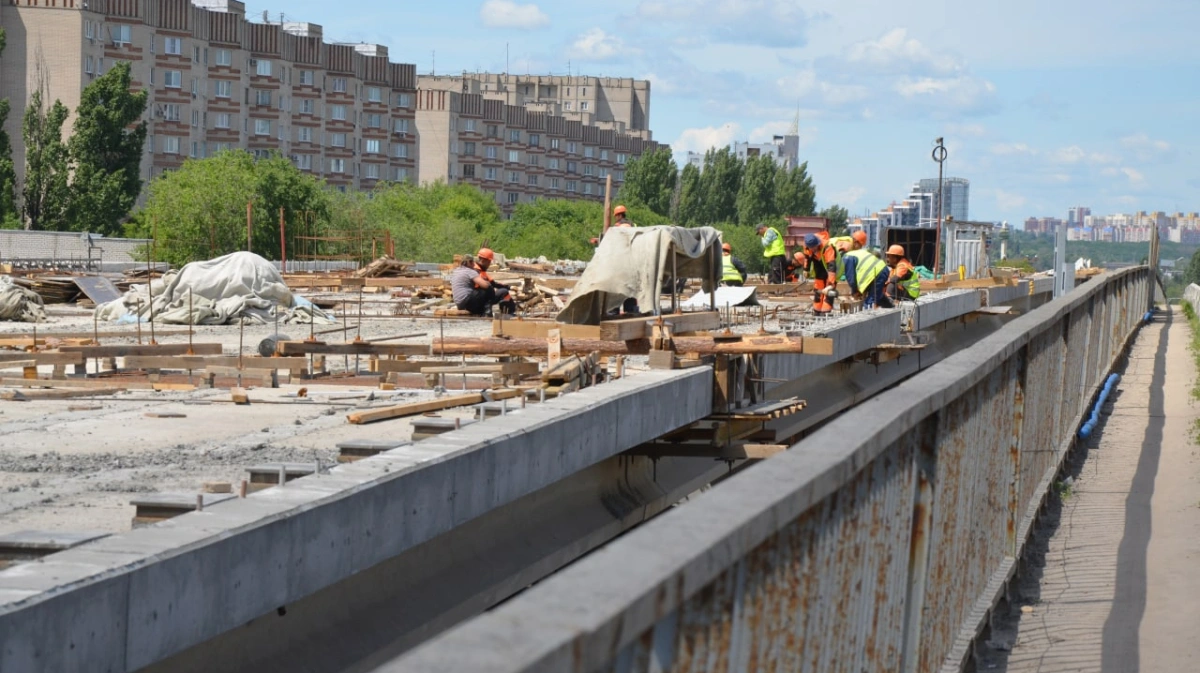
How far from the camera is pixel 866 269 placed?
2522cm

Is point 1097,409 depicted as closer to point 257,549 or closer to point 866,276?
point 866,276

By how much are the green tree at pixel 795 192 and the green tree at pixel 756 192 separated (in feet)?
4.58

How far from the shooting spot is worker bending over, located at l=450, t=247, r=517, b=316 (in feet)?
80.1

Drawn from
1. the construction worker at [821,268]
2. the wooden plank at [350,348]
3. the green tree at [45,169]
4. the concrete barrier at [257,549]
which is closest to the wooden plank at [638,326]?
the wooden plank at [350,348]

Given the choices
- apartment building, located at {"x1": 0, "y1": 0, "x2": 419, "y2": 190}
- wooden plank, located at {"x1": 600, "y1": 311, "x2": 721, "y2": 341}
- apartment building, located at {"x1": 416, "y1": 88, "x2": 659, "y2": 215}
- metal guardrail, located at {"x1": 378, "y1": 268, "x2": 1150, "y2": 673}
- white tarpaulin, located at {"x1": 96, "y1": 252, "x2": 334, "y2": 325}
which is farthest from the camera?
apartment building, located at {"x1": 416, "y1": 88, "x2": 659, "y2": 215}

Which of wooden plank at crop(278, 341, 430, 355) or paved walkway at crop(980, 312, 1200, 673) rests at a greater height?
wooden plank at crop(278, 341, 430, 355)

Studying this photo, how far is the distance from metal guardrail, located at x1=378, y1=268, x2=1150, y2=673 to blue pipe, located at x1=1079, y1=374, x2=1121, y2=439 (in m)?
7.45

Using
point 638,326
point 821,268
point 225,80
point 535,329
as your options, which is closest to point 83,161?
point 225,80

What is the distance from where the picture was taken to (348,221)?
79.2 metres

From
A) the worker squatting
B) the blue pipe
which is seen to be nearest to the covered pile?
the worker squatting

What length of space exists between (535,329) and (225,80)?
107207 millimetres

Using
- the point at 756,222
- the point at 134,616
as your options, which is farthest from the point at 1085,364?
the point at 756,222

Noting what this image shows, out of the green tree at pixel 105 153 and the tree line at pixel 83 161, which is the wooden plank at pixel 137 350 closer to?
the green tree at pixel 105 153

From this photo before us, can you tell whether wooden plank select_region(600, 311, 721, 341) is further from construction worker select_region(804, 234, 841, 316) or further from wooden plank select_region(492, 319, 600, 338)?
construction worker select_region(804, 234, 841, 316)
